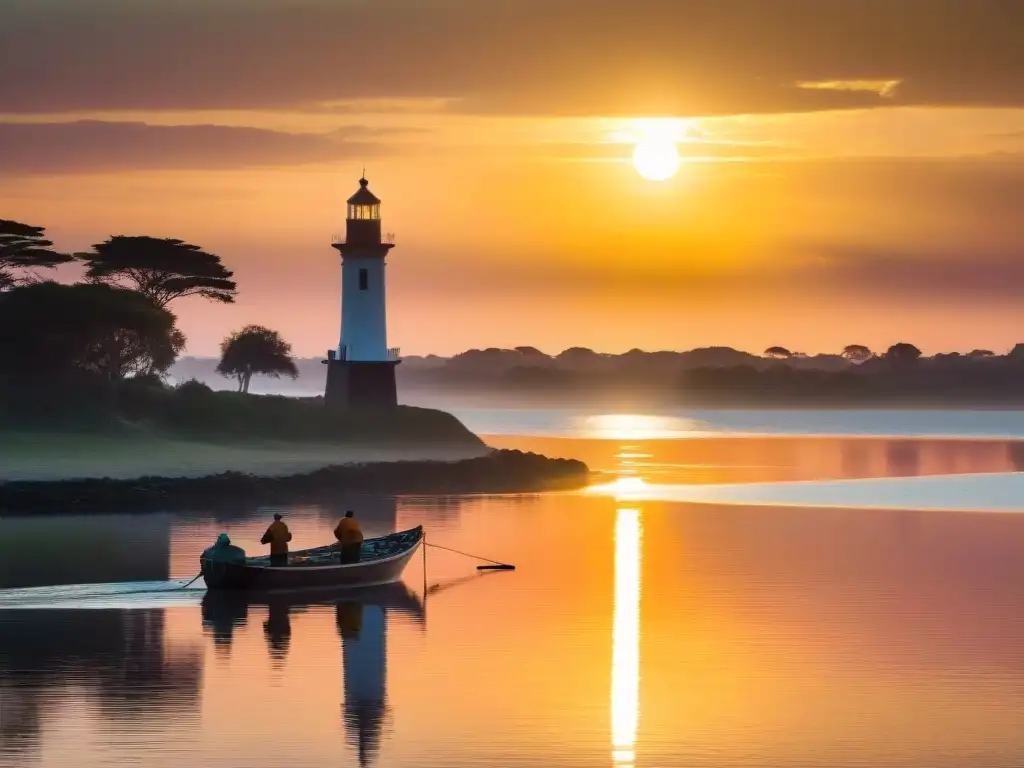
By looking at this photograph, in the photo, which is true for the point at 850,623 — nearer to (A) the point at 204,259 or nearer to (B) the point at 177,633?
(B) the point at 177,633

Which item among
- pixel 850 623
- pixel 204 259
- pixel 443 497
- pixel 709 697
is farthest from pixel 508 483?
pixel 709 697

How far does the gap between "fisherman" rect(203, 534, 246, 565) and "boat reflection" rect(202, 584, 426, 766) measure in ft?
3.23

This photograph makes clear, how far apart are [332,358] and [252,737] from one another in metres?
63.3

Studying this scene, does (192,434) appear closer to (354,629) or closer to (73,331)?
(73,331)

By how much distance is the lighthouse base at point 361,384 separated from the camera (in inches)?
3378

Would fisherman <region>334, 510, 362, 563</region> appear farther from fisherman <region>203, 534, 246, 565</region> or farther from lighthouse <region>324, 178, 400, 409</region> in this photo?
lighthouse <region>324, 178, 400, 409</region>

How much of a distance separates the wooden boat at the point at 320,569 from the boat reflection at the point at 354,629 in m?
0.29

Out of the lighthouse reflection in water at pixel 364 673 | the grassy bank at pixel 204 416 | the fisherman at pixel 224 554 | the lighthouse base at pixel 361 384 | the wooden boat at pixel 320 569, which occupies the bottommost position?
the lighthouse reflection in water at pixel 364 673

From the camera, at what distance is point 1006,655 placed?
1238 inches

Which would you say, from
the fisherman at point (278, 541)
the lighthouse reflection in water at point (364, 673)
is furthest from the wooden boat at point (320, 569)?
the lighthouse reflection in water at point (364, 673)

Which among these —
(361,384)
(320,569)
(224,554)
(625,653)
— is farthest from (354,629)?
(361,384)

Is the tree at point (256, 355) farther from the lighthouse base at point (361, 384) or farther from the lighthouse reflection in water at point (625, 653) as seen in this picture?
the lighthouse reflection in water at point (625, 653)

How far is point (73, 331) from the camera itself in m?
78.9

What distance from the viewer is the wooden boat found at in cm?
3844
